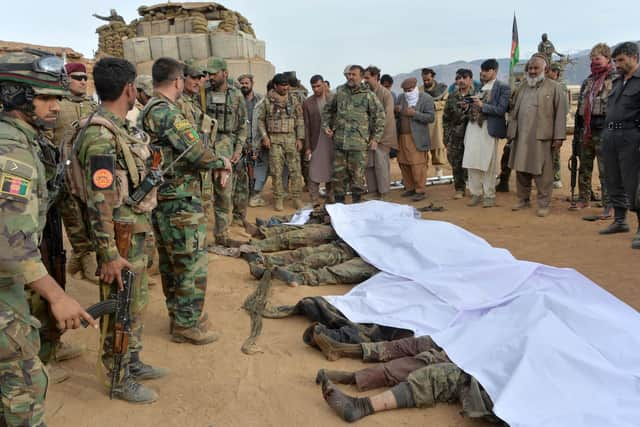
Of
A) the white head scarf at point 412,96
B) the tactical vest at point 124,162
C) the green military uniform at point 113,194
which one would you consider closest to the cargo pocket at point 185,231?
the green military uniform at point 113,194

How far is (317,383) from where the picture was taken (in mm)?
3098

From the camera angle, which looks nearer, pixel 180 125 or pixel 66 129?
pixel 180 125

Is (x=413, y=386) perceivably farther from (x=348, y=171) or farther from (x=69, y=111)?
(x=348, y=171)

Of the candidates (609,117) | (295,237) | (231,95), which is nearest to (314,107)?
(231,95)

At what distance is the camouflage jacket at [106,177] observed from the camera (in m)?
2.58

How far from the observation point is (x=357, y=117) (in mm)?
7844

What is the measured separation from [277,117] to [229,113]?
1.71 m

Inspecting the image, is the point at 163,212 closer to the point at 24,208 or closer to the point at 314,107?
the point at 24,208

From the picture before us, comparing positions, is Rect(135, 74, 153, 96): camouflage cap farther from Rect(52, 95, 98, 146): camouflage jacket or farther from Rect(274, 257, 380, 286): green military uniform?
Rect(274, 257, 380, 286): green military uniform

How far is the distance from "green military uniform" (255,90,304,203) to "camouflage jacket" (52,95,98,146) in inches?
131

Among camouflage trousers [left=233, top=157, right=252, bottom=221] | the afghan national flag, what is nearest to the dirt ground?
camouflage trousers [left=233, top=157, right=252, bottom=221]

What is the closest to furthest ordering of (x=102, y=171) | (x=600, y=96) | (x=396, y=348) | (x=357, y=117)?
(x=102, y=171) < (x=396, y=348) < (x=600, y=96) < (x=357, y=117)

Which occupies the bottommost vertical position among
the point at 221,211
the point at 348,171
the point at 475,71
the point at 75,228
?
the point at 221,211

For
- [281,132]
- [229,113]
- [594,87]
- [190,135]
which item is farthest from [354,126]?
[190,135]
